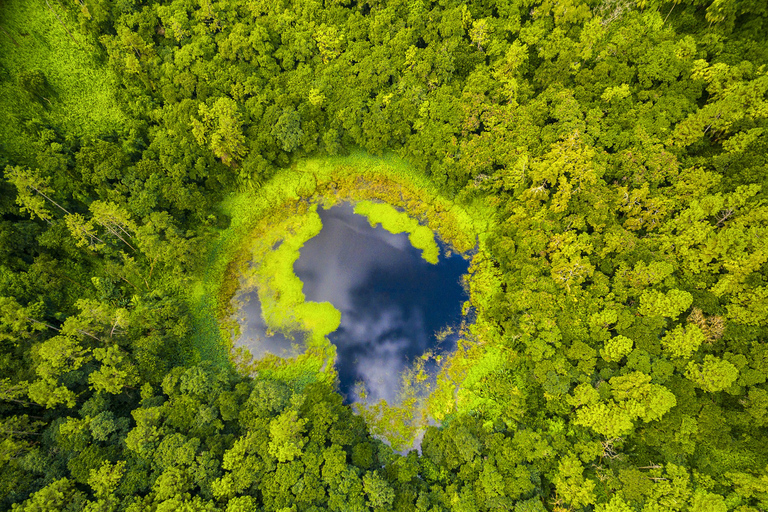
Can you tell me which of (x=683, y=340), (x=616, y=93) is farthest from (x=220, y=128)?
(x=683, y=340)

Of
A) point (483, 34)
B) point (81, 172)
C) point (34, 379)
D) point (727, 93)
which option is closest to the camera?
point (34, 379)

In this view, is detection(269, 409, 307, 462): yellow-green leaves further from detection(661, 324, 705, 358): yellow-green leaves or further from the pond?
detection(661, 324, 705, 358): yellow-green leaves

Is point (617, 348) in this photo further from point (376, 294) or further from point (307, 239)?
point (307, 239)

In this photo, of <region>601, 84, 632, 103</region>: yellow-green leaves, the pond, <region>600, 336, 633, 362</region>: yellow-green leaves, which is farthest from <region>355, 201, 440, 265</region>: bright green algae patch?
<region>601, 84, 632, 103</region>: yellow-green leaves

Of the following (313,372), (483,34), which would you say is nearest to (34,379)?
(313,372)

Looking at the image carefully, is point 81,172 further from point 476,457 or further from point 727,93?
point 727,93
